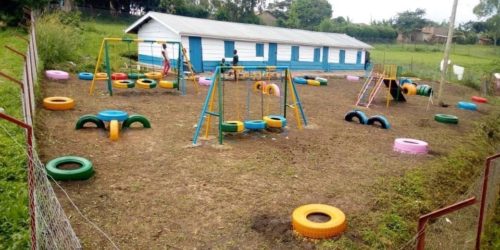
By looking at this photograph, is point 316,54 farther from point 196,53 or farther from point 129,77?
point 129,77

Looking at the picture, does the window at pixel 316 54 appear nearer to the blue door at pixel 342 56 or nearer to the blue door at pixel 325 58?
the blue door at pixel 325 58

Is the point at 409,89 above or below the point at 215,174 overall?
above

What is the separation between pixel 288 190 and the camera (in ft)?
20.2

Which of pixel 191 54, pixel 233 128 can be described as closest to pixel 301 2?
pixel 191 54

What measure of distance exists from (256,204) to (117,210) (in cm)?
194

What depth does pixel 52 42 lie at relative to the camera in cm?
1698

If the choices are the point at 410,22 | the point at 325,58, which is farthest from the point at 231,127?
the point at 410,22

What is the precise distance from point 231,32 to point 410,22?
66.4 m

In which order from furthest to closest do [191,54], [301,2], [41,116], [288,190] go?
[301,2], [191,54], [41,116], [288,190]

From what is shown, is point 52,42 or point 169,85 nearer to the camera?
point 169,85

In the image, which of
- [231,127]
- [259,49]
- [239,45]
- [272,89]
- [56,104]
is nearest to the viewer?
[231,127]

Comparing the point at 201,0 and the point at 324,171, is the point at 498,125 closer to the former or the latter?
the point at 324,171

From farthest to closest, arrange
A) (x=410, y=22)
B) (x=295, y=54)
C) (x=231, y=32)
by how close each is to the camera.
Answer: (x=410, y=22), (x=295, y=54), (x=231, y=32)

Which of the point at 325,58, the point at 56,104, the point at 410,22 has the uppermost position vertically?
the point at 410,22
